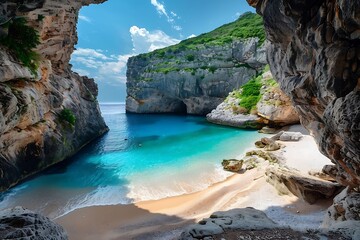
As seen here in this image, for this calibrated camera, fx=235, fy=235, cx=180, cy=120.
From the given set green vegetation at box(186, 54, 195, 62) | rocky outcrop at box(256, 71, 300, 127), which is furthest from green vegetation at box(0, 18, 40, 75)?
green vegetation at box(186, 54, 195, 62)

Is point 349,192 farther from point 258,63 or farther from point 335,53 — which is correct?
point 258,63

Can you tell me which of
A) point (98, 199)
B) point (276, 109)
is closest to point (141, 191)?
point (98, 199)

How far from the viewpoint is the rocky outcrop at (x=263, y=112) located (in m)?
30.4

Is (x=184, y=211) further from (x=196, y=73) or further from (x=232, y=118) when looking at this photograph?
(x=196, y=73)

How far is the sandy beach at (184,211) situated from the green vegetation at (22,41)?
9633 millimetres

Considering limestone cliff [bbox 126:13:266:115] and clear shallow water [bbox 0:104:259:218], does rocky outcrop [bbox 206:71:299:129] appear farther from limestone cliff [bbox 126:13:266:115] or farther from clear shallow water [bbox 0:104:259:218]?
limestone cliff [bbox 126:13:266:115]

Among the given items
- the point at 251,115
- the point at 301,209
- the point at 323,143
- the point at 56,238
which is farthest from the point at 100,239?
the point at 251,115

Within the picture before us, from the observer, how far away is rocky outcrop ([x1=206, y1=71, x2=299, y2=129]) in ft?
99.8

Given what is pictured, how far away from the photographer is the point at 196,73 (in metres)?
55.7

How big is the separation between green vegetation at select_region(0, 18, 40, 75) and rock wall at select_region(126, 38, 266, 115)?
42337 millimetres

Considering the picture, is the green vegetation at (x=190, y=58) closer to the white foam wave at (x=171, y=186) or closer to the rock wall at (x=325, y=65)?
the white foam wave at (x=171, y=186)

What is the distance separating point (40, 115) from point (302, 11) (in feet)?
55.0

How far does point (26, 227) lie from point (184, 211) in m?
7.73

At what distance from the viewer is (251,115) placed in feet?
115
